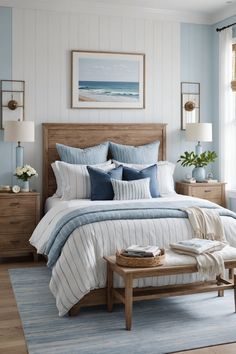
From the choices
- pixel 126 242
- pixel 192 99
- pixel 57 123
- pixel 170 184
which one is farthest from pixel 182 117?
pixel 126 242

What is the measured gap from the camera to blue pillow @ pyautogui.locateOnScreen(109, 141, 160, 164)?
597 centimetres

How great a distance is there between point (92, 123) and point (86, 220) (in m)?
2.37

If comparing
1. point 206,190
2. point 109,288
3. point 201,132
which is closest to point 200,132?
point 201,132

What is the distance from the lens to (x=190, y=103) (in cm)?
655

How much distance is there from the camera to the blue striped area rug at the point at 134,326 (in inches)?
127

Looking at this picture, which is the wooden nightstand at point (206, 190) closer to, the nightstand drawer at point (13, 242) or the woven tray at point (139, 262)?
the nightstand drawer at point (13, 242)

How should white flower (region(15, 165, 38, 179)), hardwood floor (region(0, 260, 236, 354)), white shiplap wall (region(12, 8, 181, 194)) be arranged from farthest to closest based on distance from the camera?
white shiplap wall (region(12, 8, 181, 194)), white flower (region(15, 165, 38, 179)), hardwood floor (region(0, 260, 236, 354))

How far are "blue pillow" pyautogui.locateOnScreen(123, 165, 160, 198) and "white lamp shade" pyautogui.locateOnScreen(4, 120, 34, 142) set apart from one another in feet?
3.70

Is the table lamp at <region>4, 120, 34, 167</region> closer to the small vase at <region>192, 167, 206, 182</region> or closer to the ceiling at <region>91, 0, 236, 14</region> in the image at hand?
the ceiling at <region>91, 0, 236, 14</region>

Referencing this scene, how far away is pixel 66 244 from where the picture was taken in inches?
155

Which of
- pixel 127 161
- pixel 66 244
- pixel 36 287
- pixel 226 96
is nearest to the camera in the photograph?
pixel 66 244

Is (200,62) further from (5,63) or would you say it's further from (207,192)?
(5,63)

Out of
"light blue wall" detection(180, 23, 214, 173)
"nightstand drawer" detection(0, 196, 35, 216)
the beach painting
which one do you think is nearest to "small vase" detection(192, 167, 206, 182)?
"light blue wall" detection(180, 23, 214, 173)

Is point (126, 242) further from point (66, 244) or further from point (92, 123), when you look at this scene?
point (92, 123)
